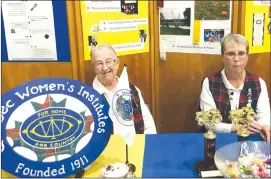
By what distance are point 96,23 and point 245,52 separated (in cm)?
115

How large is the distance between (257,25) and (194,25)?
0.51 m

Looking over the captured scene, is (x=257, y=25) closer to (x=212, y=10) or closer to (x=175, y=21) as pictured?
(x=212, y=10)

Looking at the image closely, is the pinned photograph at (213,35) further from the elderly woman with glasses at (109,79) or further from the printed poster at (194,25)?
the elderly woman with glasses at (109,79)

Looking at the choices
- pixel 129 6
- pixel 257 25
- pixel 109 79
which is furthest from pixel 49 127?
pixel 257 25

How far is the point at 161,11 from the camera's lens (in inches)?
105

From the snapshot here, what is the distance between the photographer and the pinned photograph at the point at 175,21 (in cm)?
265

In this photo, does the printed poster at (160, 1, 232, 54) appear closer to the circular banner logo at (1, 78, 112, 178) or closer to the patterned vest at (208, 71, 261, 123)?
the patterned vest at (208, 71, 261, 123)

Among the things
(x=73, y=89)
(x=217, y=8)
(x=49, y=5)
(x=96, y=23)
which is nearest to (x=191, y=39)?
(x=217, y=8)

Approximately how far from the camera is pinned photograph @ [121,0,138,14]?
2.53 m

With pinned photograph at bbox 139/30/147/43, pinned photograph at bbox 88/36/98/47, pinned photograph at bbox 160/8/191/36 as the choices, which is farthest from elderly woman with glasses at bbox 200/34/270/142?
pinned photograph at bbox 88/36/98/47

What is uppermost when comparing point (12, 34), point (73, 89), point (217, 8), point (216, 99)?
point (217, 8)

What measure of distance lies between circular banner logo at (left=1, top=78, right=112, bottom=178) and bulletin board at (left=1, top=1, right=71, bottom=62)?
4.05 feet

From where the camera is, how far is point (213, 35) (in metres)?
2.64

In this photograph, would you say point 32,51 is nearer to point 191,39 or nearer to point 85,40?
point 85,40
